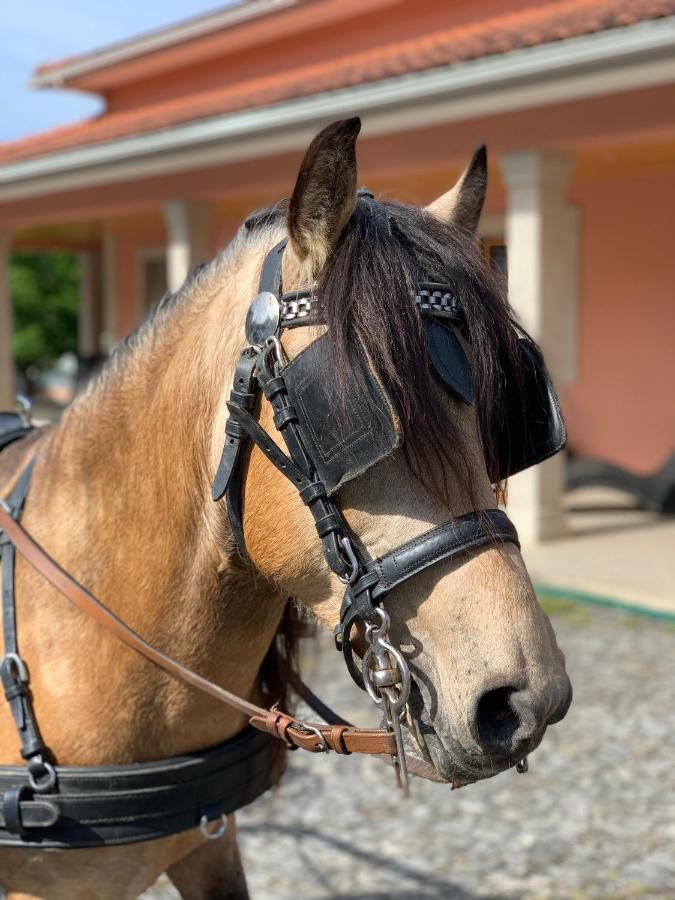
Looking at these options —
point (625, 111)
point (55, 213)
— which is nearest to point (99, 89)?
point (55, 213)

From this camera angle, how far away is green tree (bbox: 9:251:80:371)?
74.1ft

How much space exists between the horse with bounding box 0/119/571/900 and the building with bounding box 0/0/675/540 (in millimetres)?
3094

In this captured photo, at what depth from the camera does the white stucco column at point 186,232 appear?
969cm

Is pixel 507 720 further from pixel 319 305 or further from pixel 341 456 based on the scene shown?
pixel 319 305

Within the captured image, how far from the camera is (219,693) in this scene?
1.65m

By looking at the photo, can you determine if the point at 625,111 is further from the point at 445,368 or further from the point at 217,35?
the point at 217,35

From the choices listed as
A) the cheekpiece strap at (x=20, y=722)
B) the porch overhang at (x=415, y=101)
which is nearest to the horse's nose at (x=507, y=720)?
the cheekpiece strap at (x=20, y=722)

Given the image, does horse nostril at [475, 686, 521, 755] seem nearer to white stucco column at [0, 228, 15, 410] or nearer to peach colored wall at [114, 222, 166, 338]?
white stucco column at [0, 228, 15, 410]

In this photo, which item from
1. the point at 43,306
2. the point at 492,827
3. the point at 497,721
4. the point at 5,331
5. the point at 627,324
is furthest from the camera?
the point at 43,306

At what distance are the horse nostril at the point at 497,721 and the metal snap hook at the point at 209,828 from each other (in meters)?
0.74

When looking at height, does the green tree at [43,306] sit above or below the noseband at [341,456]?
below

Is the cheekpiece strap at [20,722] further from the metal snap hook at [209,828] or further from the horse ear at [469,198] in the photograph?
the horse ear at [469,198]

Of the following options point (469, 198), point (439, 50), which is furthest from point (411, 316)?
point (439, 50)

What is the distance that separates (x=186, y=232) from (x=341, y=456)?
8879mm
